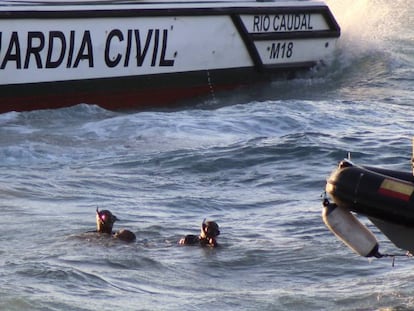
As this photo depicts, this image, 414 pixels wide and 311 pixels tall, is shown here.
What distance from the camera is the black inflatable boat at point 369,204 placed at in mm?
6082

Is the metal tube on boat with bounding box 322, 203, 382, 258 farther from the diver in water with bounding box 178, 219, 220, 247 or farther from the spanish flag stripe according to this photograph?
the diver in water with bounding box 178, 219, 220, 247

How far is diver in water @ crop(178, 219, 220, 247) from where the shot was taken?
7863 millimetres

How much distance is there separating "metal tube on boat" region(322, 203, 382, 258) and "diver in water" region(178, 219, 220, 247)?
1.61 metres

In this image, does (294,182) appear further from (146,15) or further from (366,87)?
(366,87)

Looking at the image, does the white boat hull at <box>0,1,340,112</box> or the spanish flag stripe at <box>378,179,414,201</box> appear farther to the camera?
the white boat hull at <box>0,1,340,112</box>

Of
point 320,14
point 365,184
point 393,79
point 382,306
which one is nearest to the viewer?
point 365,184

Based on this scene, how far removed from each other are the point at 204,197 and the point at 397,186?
12.0 ft

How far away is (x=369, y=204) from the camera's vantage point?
20.2 ft

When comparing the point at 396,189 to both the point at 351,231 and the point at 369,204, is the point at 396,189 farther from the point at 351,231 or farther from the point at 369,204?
the point at 351,231

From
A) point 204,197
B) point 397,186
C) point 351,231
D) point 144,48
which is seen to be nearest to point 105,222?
Result: point 204,197

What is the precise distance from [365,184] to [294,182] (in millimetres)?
4193

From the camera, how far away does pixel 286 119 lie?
43.4ft

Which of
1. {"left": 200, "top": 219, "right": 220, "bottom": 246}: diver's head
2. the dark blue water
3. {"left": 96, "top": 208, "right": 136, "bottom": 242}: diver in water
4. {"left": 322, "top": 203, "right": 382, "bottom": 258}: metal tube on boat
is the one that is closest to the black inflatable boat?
{"left": 322, "top": 203, "right": 382, "bottom": 258}: metal tube on boat

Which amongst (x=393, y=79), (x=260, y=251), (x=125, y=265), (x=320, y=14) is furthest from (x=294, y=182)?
(x=393, y=79)
